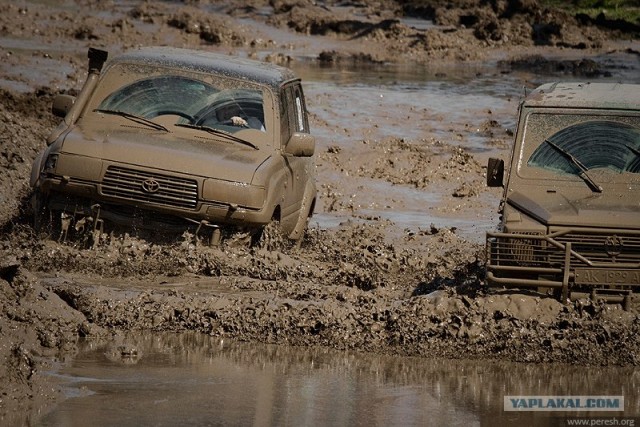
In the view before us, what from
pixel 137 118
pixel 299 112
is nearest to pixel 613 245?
pixel 137 118

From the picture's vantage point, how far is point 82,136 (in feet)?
37.3

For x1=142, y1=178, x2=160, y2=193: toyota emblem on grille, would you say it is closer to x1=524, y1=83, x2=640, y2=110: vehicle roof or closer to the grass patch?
x1=524, y1=83, x2=640, y2=110: vehicle roof

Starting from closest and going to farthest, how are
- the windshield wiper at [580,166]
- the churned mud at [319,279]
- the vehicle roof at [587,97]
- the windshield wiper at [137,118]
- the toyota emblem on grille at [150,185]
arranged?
the churned mud at [319,279], the windshield wiper at [580,166], the toyota emblem on grille at [150,185], the vehicle roof at [587,97], the windshield wiper at [137,118]

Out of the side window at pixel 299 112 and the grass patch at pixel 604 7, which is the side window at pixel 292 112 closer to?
the side window at pixel 299 112

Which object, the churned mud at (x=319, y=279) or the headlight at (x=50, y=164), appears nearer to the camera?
the churned mud at (x=319, y=279)

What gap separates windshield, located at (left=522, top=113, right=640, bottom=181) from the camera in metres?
11.0

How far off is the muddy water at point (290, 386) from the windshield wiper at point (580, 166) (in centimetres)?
156

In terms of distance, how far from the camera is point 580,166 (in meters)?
10.9

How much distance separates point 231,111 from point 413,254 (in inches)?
104

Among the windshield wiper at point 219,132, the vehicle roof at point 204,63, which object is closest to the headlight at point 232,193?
the windshield wiper at point 219,132

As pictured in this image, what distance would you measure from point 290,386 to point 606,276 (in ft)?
7.97

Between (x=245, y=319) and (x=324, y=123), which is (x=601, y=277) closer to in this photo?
(x=245, y=319)

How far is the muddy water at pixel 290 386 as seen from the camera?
26.9 feet

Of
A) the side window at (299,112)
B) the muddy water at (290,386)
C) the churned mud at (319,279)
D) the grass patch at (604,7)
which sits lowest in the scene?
the muddy water at (290,386)
